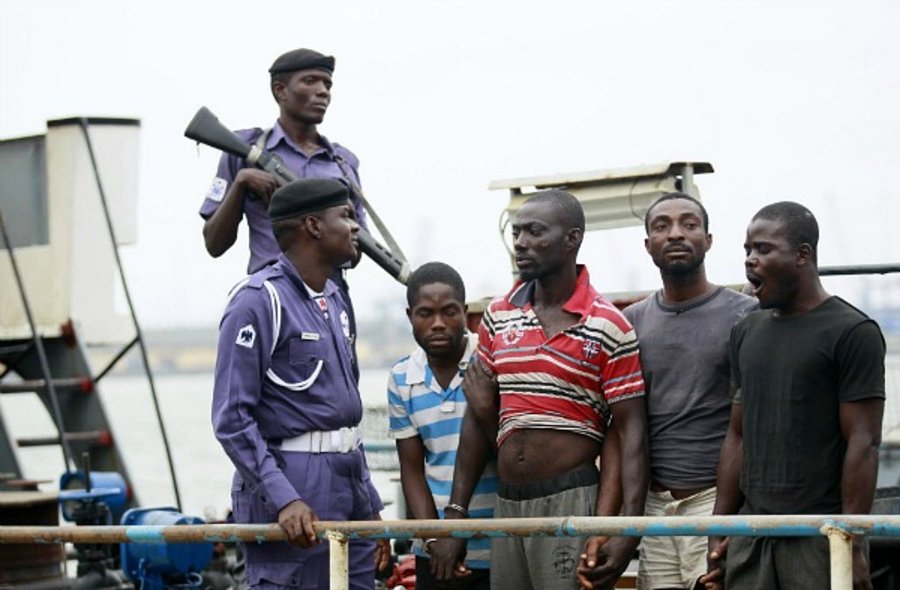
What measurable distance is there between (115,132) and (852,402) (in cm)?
812

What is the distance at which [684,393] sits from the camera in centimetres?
539

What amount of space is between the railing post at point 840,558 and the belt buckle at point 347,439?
67.2 inches

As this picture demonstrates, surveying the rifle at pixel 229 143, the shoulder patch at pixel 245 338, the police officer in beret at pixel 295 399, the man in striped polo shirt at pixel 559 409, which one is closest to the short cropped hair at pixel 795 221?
the man in striped polo shirt at pixel 559 409

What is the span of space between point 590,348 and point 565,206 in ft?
1.79

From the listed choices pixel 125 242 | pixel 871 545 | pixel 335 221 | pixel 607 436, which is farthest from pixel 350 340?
pixel 125 242

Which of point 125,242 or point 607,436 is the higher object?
point 125,242

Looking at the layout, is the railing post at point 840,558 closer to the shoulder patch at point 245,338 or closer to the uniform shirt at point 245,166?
the shoulder patch at point 245,338

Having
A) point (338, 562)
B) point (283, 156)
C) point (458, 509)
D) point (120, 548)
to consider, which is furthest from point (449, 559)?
point (120, 548)

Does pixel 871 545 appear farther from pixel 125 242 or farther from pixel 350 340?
pixel 125 242

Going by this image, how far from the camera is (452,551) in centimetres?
556

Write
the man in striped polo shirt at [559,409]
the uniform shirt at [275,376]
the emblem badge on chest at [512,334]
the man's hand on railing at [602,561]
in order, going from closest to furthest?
1. the uniform shirt at [275,376]
2. the man's hand on railing at [602,561]
3. the man in striped polo shirt at [559,409]
4. the emblem badge on chest at [512,334]

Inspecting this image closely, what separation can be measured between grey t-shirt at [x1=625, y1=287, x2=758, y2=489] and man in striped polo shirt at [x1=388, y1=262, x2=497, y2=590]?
77 centimetres

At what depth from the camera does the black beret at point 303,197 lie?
5316 mm

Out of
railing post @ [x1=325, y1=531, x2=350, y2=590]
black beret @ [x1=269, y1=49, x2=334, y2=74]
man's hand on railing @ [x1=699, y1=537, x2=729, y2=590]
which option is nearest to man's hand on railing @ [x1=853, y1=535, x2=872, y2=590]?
man's hand on railing @ [x1=699, y1=537, x2=729, y2=590]
